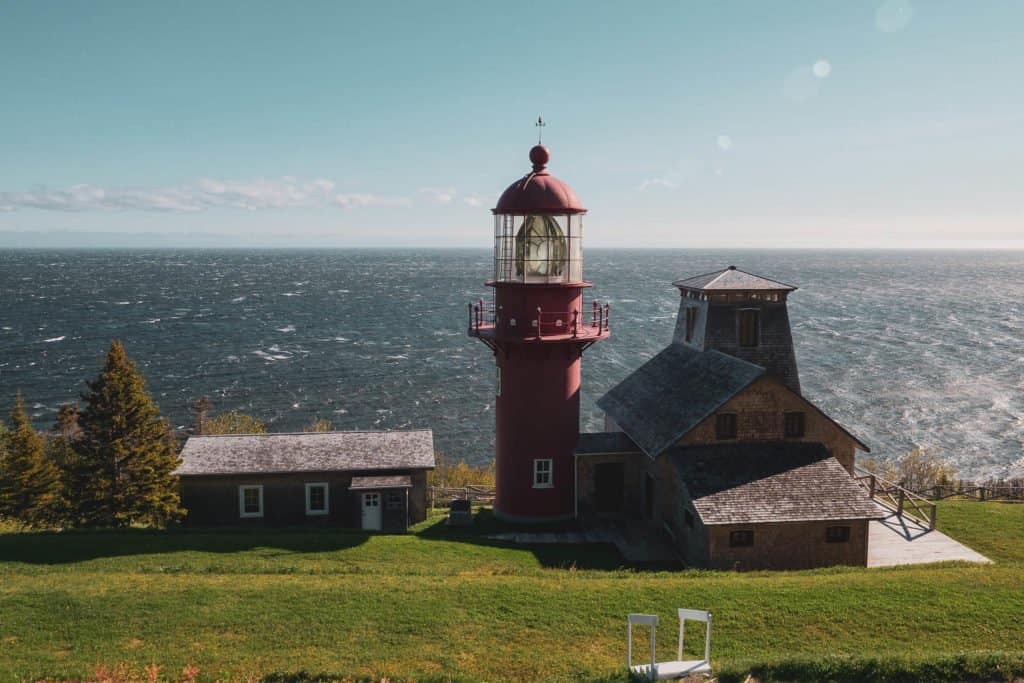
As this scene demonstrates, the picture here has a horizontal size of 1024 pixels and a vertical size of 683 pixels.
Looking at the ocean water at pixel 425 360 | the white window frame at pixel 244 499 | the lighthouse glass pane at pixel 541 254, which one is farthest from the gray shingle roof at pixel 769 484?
the ocean water at pixel 425 360

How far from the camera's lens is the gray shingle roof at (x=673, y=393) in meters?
23.8

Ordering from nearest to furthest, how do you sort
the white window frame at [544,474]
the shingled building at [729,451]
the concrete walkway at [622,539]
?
1. the shingled building at [729,451]
2. the concrete walkway at [622,539]
3. the white window frame at [544,474]

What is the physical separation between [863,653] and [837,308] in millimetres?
123860

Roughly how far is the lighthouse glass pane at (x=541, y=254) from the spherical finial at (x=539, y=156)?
2383mm

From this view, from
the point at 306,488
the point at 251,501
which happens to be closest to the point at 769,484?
the point at 306,488

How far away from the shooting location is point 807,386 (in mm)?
63875

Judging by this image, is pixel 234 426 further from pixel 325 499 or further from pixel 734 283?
pixel 734 283

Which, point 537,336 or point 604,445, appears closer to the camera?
point 537,336

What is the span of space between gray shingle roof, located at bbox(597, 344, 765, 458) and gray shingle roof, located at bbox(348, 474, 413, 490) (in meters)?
7.89

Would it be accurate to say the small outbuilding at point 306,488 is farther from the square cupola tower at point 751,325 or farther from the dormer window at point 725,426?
the square cupola tower at point 751,325

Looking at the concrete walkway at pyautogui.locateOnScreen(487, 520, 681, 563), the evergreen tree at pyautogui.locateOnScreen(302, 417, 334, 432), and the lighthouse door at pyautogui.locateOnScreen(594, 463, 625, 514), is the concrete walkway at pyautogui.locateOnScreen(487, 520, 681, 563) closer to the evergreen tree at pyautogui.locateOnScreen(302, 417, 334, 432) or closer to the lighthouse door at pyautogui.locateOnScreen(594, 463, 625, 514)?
the lighthouse door at pyautogui.locateOnScreen(594, 463, 625, 514)

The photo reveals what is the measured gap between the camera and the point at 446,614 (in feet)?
54.1

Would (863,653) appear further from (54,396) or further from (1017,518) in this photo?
(54,396)

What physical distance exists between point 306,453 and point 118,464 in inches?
239
